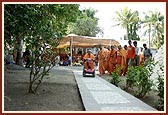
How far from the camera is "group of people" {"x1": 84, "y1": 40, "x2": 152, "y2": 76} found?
13.0 meters

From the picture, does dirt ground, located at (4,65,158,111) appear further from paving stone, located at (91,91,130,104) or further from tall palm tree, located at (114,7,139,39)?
tall palm tree, located at (114,7,139,39)

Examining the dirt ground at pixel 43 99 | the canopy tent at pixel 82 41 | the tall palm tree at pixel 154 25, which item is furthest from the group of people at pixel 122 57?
the tall palm tree at pixel 154 25

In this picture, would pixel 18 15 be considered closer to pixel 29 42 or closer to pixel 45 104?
pixel 29 42

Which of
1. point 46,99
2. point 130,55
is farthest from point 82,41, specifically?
point 46,99

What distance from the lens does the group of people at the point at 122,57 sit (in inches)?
510

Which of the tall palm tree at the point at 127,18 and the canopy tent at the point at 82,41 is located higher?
the tall palm tree at the point at 127,18

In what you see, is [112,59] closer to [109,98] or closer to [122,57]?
[122,57]

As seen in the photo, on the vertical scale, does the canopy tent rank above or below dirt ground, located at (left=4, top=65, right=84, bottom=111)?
above

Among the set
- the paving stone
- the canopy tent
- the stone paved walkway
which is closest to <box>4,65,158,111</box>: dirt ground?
the stone paved walkway

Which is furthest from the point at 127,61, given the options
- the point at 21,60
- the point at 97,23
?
the point at 97,23

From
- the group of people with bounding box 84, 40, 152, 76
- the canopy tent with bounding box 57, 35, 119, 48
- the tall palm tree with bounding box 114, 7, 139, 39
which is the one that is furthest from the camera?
the tall palm tree with bounding box 114, 7, 139, 39

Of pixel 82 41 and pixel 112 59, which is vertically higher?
pixel 82 41

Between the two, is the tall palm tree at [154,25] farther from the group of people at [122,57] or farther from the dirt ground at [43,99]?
the dirt ground at [43,99]

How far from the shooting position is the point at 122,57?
13.7 m
